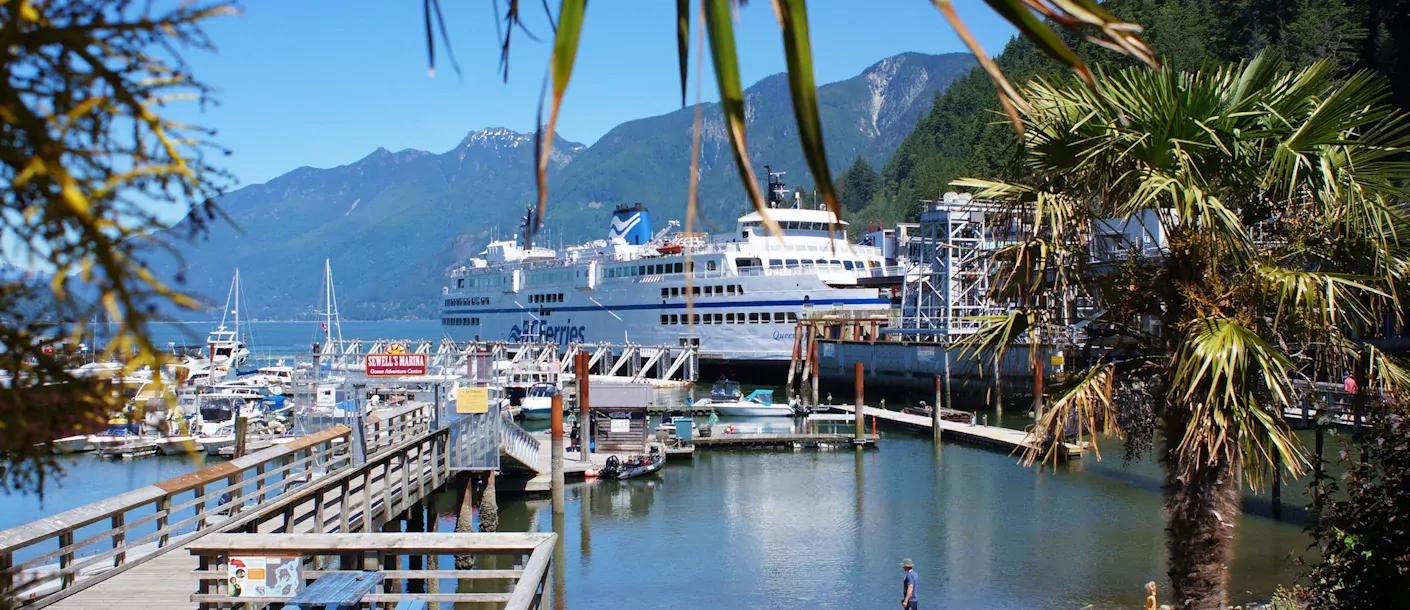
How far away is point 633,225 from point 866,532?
153ft

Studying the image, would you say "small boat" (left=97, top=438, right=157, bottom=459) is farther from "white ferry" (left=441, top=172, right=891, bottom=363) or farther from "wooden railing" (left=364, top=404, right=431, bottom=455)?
"white ferry" (left=441, top=172, right=891, bottom=363)

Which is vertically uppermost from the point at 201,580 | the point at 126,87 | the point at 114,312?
the point at 126,87

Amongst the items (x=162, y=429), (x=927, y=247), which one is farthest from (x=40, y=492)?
(x=927, y=247)

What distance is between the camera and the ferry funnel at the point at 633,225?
63.2 metres

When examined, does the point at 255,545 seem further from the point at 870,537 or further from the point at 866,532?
the point at 866,532

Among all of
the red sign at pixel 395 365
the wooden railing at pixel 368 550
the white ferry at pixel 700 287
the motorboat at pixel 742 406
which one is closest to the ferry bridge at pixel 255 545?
the wooden railing at pixel 368 550

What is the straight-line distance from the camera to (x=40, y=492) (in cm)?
146

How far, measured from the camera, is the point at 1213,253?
511 centimetres

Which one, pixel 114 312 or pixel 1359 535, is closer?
pixel 114 312

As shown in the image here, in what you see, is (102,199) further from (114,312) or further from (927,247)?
(927,247)

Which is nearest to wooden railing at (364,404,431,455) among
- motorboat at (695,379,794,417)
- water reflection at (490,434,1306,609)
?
Result: water reflection at (490,434,1306,609)

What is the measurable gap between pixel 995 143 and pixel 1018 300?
68.0 metres

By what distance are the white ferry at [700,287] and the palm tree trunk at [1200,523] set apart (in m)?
36.5

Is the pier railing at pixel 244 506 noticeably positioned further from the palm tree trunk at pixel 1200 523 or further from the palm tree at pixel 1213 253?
the palm tree trunk at pixel 1200 523
